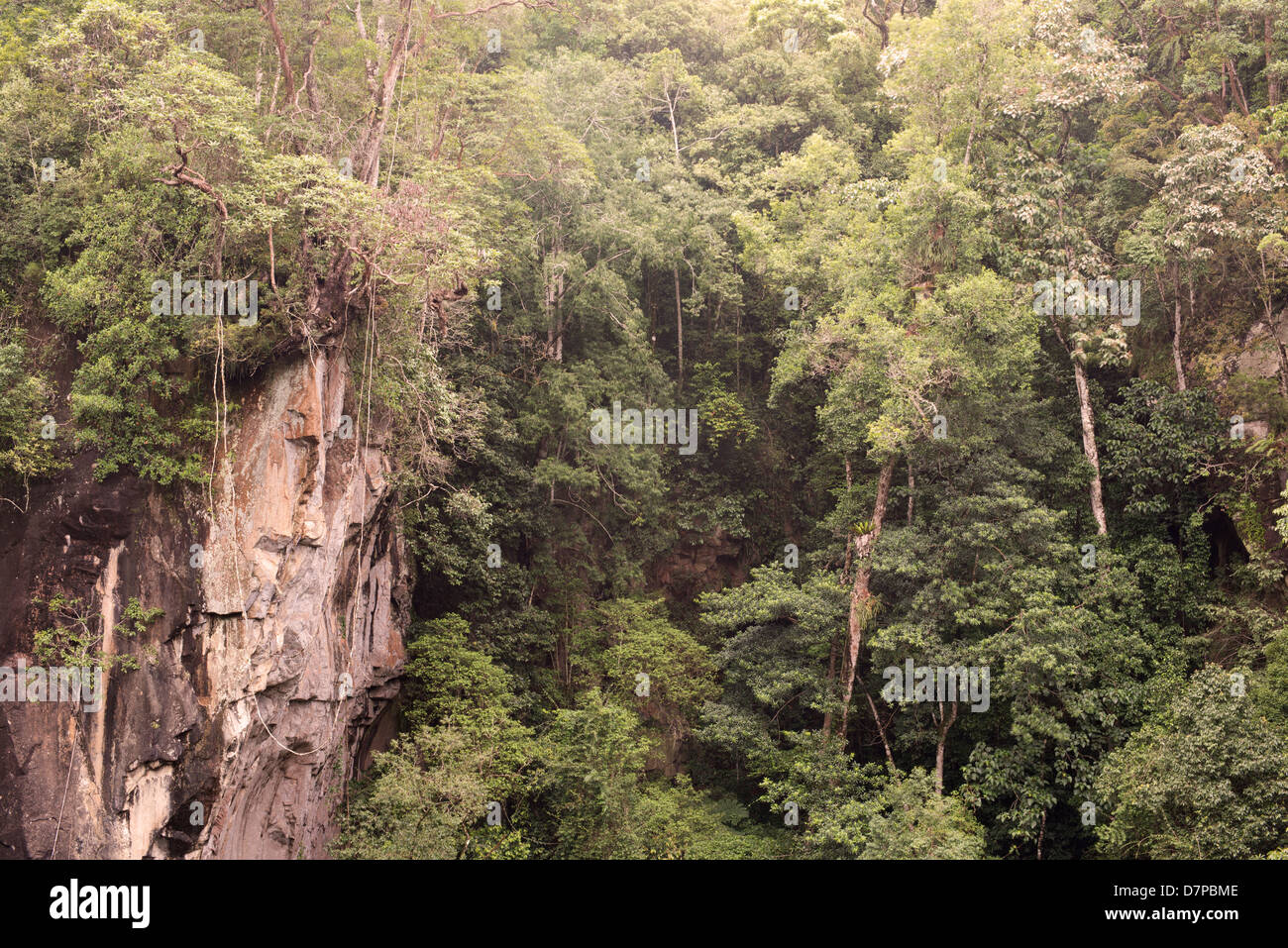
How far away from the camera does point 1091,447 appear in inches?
778

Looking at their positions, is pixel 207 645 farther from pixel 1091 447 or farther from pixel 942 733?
pixel 1091 447

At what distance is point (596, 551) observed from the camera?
22891 mm

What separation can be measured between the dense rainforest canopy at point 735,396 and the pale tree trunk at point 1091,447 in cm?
8

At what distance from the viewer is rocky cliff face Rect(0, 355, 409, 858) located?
474 inches

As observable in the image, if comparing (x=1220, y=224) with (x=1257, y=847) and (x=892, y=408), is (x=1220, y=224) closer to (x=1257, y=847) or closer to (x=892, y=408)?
(x=892, y=408)

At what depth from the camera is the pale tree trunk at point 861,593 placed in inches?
752

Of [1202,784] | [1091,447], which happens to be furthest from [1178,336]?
[1202,784]

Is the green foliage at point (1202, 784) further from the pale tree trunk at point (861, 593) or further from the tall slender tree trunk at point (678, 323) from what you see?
the tall slender tree trunk at point (678, 323)

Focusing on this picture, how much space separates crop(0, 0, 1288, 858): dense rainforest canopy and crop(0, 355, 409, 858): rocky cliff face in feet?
1.86

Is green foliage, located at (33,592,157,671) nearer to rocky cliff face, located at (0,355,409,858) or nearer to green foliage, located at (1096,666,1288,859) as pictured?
rocky cliff face, located at (0,355,409,858)

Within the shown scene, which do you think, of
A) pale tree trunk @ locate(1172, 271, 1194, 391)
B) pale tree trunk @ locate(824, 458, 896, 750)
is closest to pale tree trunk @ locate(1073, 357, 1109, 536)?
pale tree trunk @ locate(1172, 271, 1194, 391)

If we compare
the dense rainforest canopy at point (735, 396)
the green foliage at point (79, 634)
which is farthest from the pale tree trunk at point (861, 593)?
the green foliage at point (79, 634)

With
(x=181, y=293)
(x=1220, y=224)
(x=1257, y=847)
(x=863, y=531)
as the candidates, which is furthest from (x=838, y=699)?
(x=181, y=293)

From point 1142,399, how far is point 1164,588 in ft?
11.9
